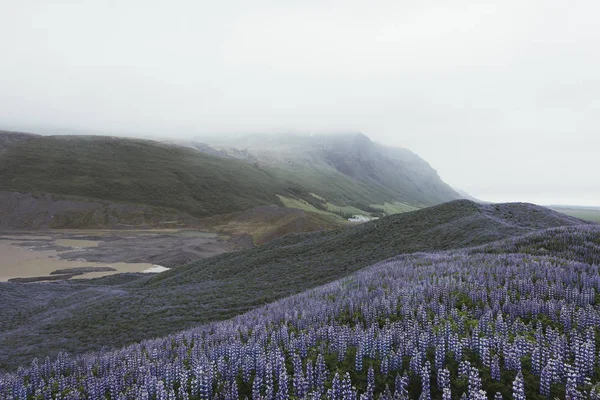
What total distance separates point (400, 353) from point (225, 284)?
88.6 ft

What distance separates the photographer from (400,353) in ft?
27.6

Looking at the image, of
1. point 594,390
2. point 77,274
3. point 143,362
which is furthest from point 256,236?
point 594,390

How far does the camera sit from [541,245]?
22406 millimetres

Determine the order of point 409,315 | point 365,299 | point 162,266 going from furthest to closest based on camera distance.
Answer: point 162,266, point 365,299, point 409,315

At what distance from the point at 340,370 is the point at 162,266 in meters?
62.8

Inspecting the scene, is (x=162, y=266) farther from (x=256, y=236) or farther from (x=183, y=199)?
(x=183, y=199)

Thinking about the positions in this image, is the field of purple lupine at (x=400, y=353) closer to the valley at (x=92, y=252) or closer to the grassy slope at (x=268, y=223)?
the valley at (x=92, y=252)

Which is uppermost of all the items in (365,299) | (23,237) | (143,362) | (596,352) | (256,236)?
(596,352)

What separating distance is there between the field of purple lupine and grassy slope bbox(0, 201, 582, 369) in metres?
10.4

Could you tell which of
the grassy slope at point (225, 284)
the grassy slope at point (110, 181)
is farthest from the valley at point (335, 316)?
the grassy slope at point (110, 181)

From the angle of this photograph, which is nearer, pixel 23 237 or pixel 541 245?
pixel 541 245

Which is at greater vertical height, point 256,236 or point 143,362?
point 143,362

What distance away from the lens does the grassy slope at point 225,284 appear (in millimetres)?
22719

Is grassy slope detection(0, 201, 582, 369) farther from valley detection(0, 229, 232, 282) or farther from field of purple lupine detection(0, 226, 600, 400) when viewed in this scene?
valley detection(0, 229, 232, 282)
